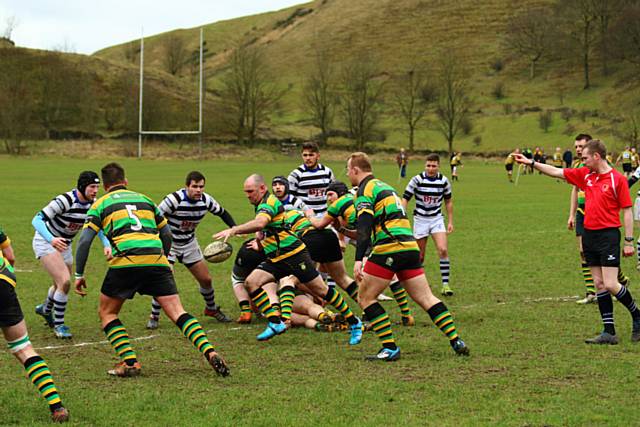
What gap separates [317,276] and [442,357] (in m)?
1.93

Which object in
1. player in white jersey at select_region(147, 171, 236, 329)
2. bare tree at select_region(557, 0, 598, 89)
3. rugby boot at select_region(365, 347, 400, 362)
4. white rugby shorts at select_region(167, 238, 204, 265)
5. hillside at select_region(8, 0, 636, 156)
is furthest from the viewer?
bare tree at select_region(557, 0, 598, 89)

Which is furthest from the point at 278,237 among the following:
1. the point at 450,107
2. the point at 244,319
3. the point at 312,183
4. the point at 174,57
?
the point at 174,57

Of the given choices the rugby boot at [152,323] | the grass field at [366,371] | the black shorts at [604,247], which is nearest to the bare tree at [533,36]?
the grass field at [366,371]

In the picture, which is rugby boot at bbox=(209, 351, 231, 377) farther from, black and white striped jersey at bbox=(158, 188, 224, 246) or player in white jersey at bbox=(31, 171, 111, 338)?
black and white striped jersey at bbox=(158, 188, 224, 246)

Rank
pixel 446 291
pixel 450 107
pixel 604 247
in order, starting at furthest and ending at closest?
pixel 450 107 → pixel 446 291 → pixel 604 247

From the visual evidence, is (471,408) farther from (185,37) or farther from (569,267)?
(185,37)

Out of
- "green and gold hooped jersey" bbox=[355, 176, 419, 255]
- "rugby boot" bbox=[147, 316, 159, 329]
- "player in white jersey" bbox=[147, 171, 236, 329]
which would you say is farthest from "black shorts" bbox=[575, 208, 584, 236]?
"rugby boot" bbox=[147, 316, 159, 329]

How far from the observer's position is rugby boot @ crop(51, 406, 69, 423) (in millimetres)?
6820

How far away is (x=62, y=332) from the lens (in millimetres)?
10617

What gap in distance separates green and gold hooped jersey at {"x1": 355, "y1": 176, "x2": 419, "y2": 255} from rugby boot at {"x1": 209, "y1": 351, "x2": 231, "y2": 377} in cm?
205

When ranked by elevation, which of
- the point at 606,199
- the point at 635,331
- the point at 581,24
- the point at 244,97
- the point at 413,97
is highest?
the point at 581,24

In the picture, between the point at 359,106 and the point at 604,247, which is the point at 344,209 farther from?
the point at 359,106

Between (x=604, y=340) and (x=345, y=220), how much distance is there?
3424mm

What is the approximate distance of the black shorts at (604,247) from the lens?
31.7 ft
